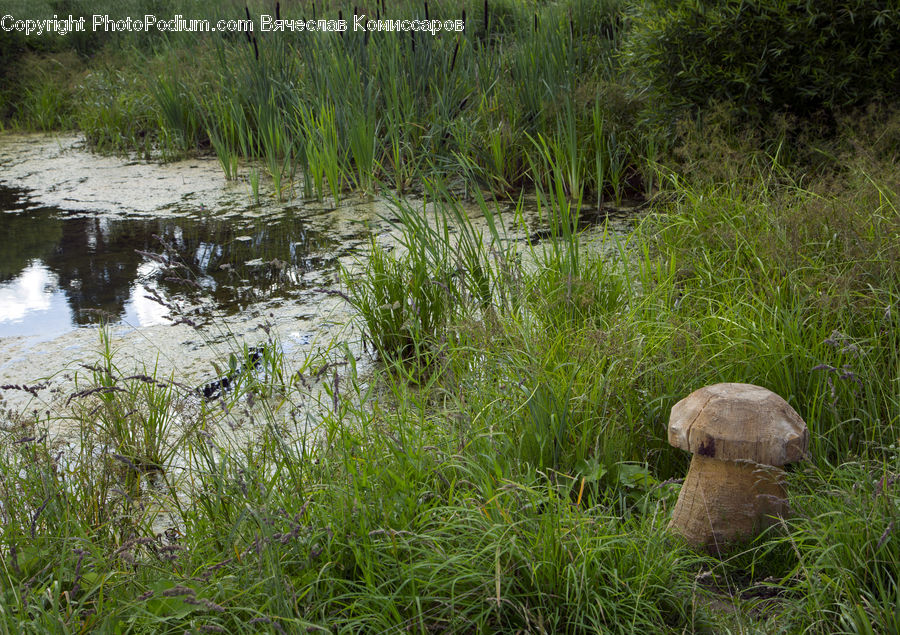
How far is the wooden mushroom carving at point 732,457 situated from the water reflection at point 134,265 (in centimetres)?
199

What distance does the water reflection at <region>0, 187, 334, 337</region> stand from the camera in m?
3.53

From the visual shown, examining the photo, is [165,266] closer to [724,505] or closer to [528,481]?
[528,481]

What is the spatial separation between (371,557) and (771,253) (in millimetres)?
1726

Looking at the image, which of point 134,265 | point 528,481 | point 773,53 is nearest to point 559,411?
A: point 528,481

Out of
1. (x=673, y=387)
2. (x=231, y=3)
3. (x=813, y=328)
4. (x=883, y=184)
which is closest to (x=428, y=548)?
(x=673, y=387)

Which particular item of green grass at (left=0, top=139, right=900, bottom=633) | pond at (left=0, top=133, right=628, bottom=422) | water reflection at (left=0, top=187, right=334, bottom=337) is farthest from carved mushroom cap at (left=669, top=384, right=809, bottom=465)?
water reflection at (left=0, top=187, right=334, bottom=337)

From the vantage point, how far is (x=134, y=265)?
4.15 meters

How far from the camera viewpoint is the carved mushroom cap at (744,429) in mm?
1614

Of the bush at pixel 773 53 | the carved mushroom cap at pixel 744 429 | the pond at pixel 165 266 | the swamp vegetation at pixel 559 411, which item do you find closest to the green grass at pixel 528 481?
the swamp vegetation at pixel 559 411

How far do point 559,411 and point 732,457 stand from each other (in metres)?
0.47

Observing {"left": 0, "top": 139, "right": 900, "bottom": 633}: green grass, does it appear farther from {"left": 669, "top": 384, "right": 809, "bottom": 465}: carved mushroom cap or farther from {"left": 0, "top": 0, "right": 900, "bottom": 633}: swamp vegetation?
{"left": 669, "top": 384, "right": 809, "bottom": 465}: carved mushroom cap

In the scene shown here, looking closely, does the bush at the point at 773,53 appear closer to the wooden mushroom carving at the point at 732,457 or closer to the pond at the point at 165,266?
the pond at the point at 165,266

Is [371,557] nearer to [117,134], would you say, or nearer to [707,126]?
[707,126]

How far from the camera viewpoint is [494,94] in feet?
16.6
